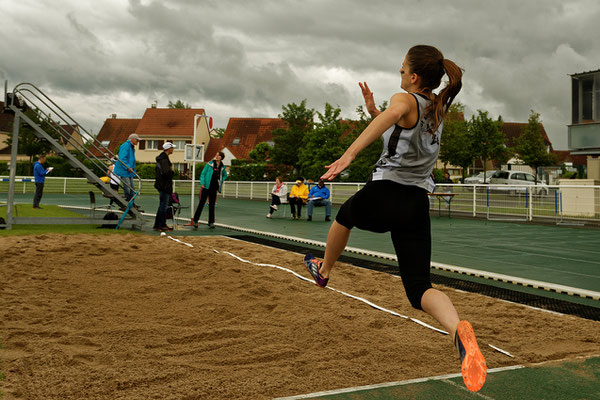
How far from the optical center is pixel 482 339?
4.39 m

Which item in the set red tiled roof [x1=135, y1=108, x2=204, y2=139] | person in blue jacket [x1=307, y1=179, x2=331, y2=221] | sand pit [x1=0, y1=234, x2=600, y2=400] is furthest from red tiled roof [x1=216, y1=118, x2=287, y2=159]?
sand pit [x1=0, y1=234, x2=600, y2=400]

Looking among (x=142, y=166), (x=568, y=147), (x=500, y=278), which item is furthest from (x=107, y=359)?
(x=142, y=166)

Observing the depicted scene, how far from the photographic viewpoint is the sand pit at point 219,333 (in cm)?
330

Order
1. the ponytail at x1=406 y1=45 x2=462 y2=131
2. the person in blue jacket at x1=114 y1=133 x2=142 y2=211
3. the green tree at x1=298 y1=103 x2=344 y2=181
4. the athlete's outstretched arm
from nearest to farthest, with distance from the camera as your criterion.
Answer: the athlete's outstretched arm, the ponytail at x1=406 y1=45 x2=462 y2=131, the person in blue jacket at x1=114 y1=133 x2=142 y2=211, the green tree at x1=298 y1=103 x2=344 y2=181

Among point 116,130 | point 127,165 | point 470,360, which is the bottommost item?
point 470,360

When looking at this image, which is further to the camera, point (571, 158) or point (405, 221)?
point (571, 158)

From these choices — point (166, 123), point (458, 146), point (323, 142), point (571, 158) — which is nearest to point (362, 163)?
point (323, 142)

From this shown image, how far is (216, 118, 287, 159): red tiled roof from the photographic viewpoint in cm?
6850

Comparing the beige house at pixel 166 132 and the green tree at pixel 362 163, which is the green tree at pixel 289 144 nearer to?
the green tree at pixel 362 163

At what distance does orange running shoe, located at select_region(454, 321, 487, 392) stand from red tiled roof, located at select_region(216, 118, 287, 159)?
65.0 meters

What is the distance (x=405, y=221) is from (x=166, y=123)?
68.8 m

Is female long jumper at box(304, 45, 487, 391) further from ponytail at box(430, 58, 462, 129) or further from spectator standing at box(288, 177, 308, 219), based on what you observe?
spectator standing at box(288, 177, 308, 219)

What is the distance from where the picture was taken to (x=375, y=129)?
2.59 m

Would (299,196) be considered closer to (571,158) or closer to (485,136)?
(485,136)
